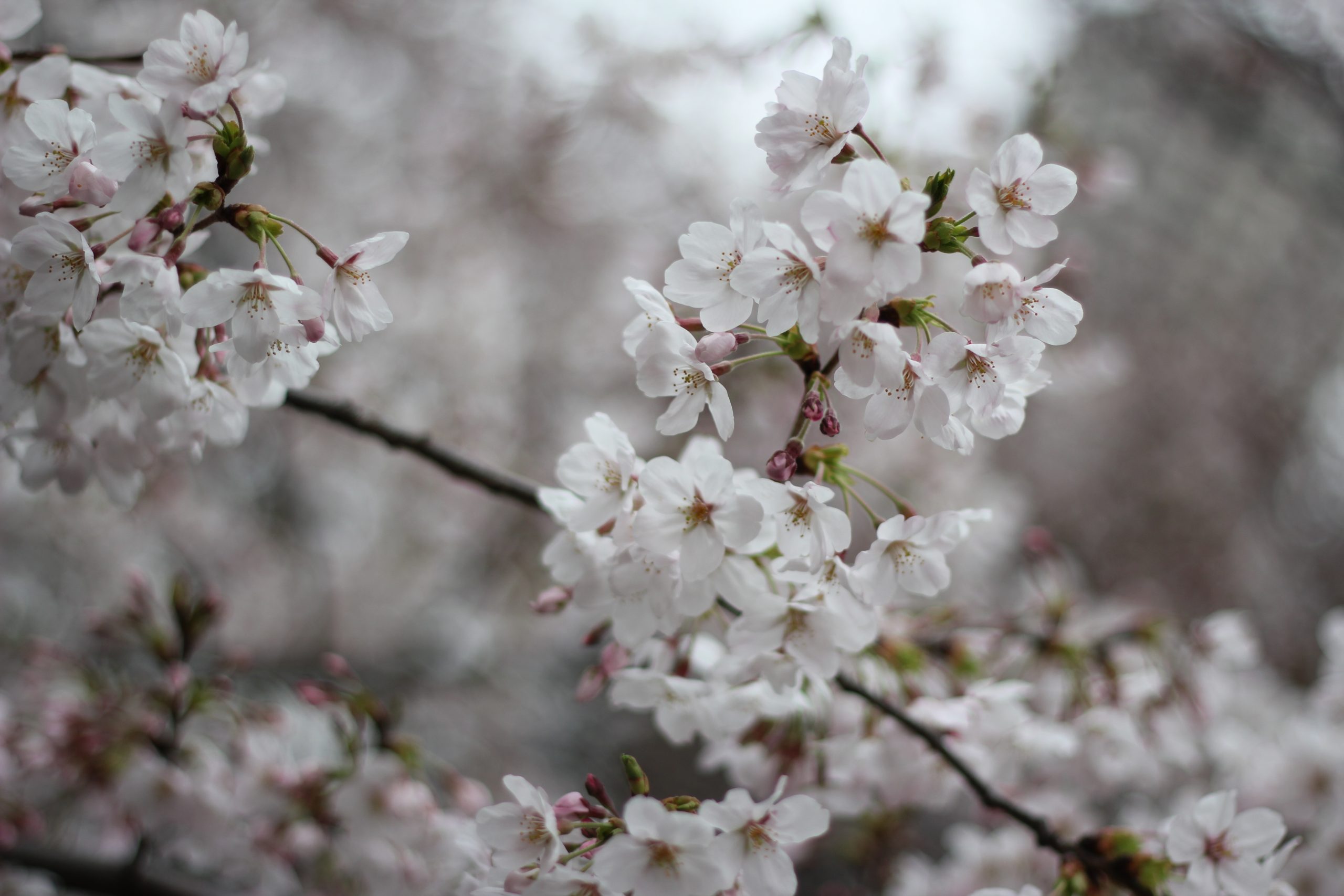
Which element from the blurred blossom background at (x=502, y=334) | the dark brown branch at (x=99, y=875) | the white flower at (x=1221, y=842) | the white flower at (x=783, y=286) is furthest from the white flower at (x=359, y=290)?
the blurred blossom background at (x=502, y=334)

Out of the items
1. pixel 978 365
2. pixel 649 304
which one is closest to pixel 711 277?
pixel 649 304

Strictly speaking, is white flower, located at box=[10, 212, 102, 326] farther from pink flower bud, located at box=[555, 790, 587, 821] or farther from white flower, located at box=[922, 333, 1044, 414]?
white flower, located at box=[922, 333, 1044, 414]

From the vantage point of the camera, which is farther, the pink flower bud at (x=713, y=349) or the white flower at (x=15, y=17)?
the white flower at (x=15, y=17)

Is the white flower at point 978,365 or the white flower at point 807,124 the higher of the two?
the white flower at point 807,124

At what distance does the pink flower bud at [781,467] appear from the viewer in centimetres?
82

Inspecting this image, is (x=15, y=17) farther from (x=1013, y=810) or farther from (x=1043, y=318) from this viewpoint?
(x=1013, y=810)

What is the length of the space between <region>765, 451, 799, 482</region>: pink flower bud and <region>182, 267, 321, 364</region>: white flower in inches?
19.4

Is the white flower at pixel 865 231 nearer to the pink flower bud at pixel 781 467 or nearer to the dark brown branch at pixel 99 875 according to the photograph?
the pink flower bud at pixel 781 467

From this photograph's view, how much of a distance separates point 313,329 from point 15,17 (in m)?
0.61

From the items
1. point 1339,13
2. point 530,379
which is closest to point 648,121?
point 530,379

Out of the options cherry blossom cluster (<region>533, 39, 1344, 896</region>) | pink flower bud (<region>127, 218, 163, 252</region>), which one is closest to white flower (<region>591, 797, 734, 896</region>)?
cherry blossom cluster (<region>533, 39, 1344, 896</region>)

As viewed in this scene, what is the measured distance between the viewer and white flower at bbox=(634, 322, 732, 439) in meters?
0.80

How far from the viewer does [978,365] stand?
0.77 meters

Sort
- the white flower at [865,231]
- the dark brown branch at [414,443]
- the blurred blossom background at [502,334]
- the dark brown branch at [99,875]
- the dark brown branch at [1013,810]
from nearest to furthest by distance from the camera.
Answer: the white flower at [865,231]
the dark brown branch at [1013,810]
the dark brown branch at [414,443]
the dark brown branch at [99,875]
the blurred blossom background at [502,334]
